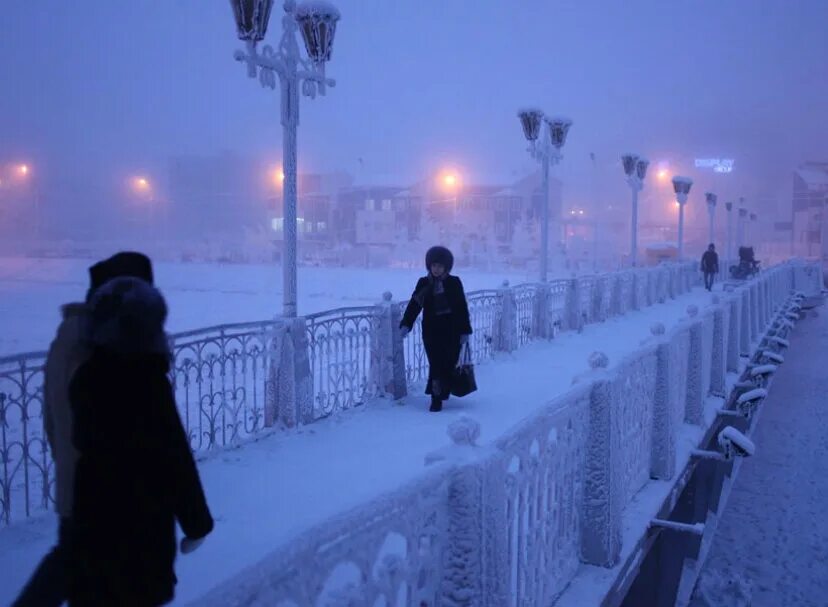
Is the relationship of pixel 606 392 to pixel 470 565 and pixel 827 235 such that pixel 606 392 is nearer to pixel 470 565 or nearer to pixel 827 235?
pixel 470 565

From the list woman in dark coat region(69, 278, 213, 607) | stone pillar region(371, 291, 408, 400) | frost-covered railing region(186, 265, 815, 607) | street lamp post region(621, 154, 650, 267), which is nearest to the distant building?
street lamp post region(621, 154, 650, 267)

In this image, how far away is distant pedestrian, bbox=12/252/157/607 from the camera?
2.26 metres

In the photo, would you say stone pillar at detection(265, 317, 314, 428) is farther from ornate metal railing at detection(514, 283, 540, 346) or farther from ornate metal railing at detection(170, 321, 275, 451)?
ornate metal railing at detection(514, 283, 540, 346)

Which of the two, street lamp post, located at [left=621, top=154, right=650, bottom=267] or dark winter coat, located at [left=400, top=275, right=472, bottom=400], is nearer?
dark winter coat, located at [left=400, top=275, right=472, bottom=400]

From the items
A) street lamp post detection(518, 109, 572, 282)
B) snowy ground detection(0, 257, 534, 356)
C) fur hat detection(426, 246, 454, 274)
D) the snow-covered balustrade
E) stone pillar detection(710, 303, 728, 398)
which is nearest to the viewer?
the snow-covered balustrade

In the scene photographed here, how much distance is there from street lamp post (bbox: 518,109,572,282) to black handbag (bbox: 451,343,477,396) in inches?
278

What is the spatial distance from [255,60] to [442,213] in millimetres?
52817

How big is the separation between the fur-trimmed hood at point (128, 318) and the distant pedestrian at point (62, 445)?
0.19 ft

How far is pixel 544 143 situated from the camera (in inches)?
617

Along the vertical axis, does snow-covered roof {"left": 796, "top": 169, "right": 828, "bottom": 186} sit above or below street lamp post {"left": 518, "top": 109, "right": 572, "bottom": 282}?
above

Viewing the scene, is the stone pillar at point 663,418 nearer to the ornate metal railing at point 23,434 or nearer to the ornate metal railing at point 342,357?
the ornate metal railing at point 342,357

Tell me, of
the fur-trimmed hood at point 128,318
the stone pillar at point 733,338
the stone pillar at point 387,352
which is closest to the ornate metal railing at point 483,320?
the stone pillar at point 387,352

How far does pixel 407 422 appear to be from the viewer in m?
7.38

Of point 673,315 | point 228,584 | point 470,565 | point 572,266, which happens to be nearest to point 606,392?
point 470,565
